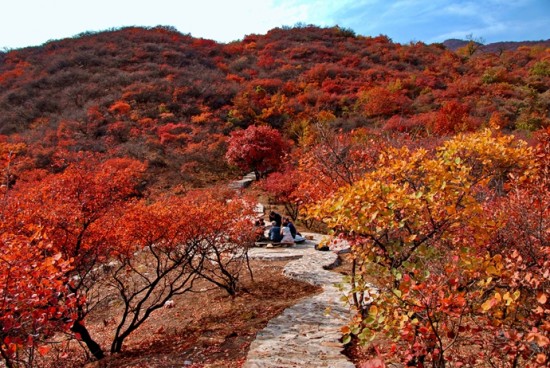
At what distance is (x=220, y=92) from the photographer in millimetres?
31391

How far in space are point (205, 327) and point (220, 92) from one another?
26.3m

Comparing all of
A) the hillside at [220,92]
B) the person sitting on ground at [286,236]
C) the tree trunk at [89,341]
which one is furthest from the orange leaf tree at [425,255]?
the hillside at [220,92]

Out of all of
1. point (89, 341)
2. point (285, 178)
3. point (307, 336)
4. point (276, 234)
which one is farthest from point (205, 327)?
point (285, 178)

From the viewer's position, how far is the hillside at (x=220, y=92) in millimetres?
23562

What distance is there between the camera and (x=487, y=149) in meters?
4.29

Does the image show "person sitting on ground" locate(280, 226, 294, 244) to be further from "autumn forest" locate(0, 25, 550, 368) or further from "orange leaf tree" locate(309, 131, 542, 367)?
"orange leaf tree" locate(309, 131, 542, 367)

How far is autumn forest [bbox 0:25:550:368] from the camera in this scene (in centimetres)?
343

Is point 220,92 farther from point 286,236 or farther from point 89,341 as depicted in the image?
point 89,341

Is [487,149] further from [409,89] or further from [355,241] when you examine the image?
[409,89]

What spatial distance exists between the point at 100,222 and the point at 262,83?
27.7 m

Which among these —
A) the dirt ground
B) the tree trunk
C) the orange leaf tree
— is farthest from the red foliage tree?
the orange leaf tree

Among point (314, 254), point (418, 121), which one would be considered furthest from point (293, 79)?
point (314, 254)

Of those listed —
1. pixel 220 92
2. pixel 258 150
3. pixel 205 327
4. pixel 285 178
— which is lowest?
pixel 205 327

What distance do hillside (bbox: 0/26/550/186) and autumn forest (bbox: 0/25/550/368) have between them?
6.9 inches
